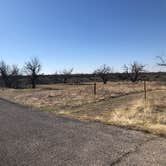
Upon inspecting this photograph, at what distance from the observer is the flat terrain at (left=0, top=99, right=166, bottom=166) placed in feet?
18.4

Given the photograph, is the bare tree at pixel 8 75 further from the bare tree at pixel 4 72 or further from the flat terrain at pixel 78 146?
the flat terrain at pixel 78 146

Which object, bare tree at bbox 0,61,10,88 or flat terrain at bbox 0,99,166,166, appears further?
bare tree at bbox 0,61,10,88

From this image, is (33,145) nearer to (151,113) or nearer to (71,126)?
(71,126)

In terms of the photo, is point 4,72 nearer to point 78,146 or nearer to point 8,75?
point 8,75

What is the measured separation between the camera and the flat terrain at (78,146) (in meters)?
5.62

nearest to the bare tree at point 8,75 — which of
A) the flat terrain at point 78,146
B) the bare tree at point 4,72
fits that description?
the bare tree at point 4,72

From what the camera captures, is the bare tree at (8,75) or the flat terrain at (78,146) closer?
the flat terrain at (78,146)

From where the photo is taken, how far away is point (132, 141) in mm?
7277

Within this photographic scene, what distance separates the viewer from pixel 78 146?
6828 millimetres

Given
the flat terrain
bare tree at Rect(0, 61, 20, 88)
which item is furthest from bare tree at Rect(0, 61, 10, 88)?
the flat terrain

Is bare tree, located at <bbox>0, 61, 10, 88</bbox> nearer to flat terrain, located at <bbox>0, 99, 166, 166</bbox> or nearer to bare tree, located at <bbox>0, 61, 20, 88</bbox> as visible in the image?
bare tree, located at <bbox>0, 61, 20, 88</bbox>

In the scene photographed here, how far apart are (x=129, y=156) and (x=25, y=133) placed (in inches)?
162

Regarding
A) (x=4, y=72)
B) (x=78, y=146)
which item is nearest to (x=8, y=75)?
(x=4, y=72)

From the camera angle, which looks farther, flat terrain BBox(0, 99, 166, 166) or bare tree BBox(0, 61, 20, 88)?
bare tree BBox(0, 61, 20, 88)
